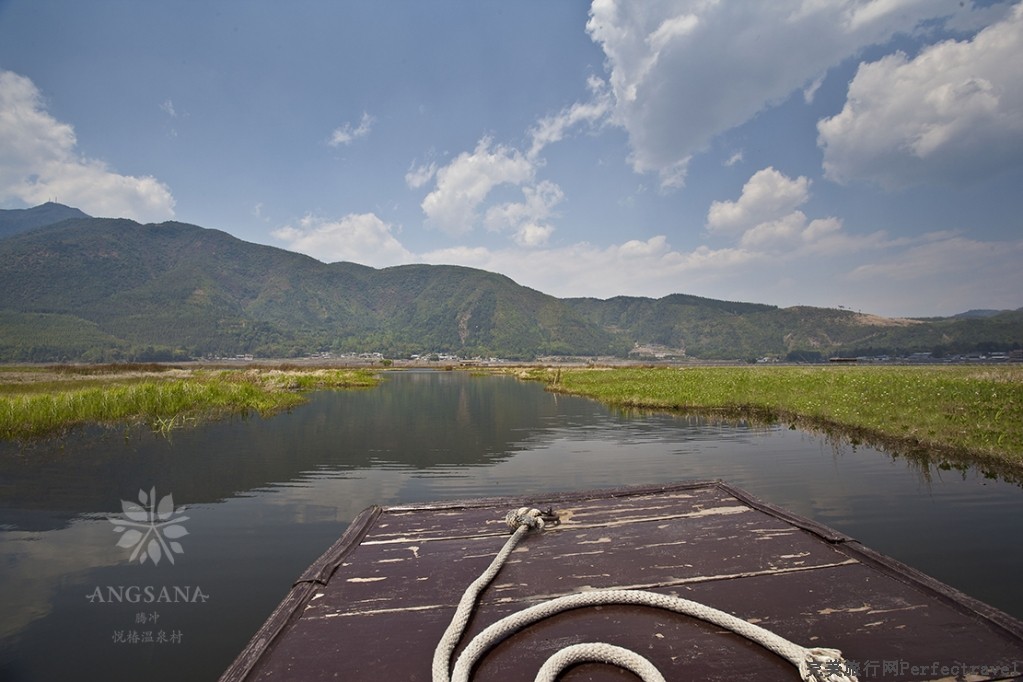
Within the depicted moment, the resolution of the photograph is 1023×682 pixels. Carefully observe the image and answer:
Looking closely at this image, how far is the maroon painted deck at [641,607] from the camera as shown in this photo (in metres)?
2.42

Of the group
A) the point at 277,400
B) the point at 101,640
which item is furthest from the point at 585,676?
the point at 277,400

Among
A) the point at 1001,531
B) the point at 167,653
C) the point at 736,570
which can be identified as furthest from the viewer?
the point at 1001,531

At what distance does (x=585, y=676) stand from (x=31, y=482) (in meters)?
14.3

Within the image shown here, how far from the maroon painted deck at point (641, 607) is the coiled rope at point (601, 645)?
Result: 6 cm

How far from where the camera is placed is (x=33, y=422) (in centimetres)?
1609

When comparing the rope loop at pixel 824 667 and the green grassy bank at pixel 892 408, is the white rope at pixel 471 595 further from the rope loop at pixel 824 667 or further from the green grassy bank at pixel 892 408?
the green grassy bank at pixel 892 408

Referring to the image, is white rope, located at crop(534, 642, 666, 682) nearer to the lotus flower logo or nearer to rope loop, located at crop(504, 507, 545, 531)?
rope loop, located at crop(504, 507, 545, 531)

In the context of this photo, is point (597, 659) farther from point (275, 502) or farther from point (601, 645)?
point (275, 502)

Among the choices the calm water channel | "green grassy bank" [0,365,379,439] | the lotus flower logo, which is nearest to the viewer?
the calm water channel

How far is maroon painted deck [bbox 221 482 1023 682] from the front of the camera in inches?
95.4

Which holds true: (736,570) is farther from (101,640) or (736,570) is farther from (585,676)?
(101,640)

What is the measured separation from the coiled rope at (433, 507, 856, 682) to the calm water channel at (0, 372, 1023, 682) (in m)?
3.66

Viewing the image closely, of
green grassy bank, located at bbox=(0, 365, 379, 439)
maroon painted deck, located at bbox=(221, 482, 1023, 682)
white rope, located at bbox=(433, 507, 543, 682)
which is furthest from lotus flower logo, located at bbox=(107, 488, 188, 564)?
green grassy bank, located at bbox=(0, 365, 379, 439)

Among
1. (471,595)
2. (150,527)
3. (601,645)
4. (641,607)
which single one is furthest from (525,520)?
(150,527)
